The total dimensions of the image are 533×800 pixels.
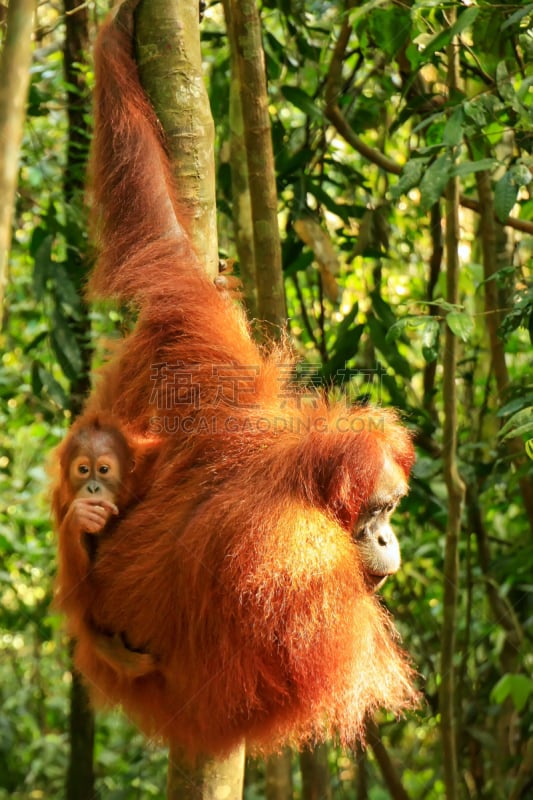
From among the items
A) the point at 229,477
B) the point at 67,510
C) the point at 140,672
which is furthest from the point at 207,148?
the point at 140,672

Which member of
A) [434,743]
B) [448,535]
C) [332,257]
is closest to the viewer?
[448,535]

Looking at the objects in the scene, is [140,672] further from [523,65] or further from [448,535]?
[523,65]

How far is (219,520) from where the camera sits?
7.29ft

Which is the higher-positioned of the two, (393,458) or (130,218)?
(130,218)

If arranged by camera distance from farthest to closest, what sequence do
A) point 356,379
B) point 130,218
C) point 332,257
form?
point 356,379
point 332,257
point 130,218

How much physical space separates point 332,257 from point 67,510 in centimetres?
166

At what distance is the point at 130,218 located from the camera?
8.71 ft

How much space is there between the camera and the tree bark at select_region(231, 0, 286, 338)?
9.84 feet

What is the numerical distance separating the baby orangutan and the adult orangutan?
22 mm

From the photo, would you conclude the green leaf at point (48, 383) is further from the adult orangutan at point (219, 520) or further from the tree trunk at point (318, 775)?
Result: the tree trunk at point (318, 775)

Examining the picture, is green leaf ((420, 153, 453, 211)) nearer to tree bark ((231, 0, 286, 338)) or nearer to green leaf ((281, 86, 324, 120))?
tree bark ((231, 0, 286, 338))

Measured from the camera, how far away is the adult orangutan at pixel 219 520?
2232 millimetres

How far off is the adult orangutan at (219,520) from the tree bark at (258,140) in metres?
0.45

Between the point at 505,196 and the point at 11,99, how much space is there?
192cm
